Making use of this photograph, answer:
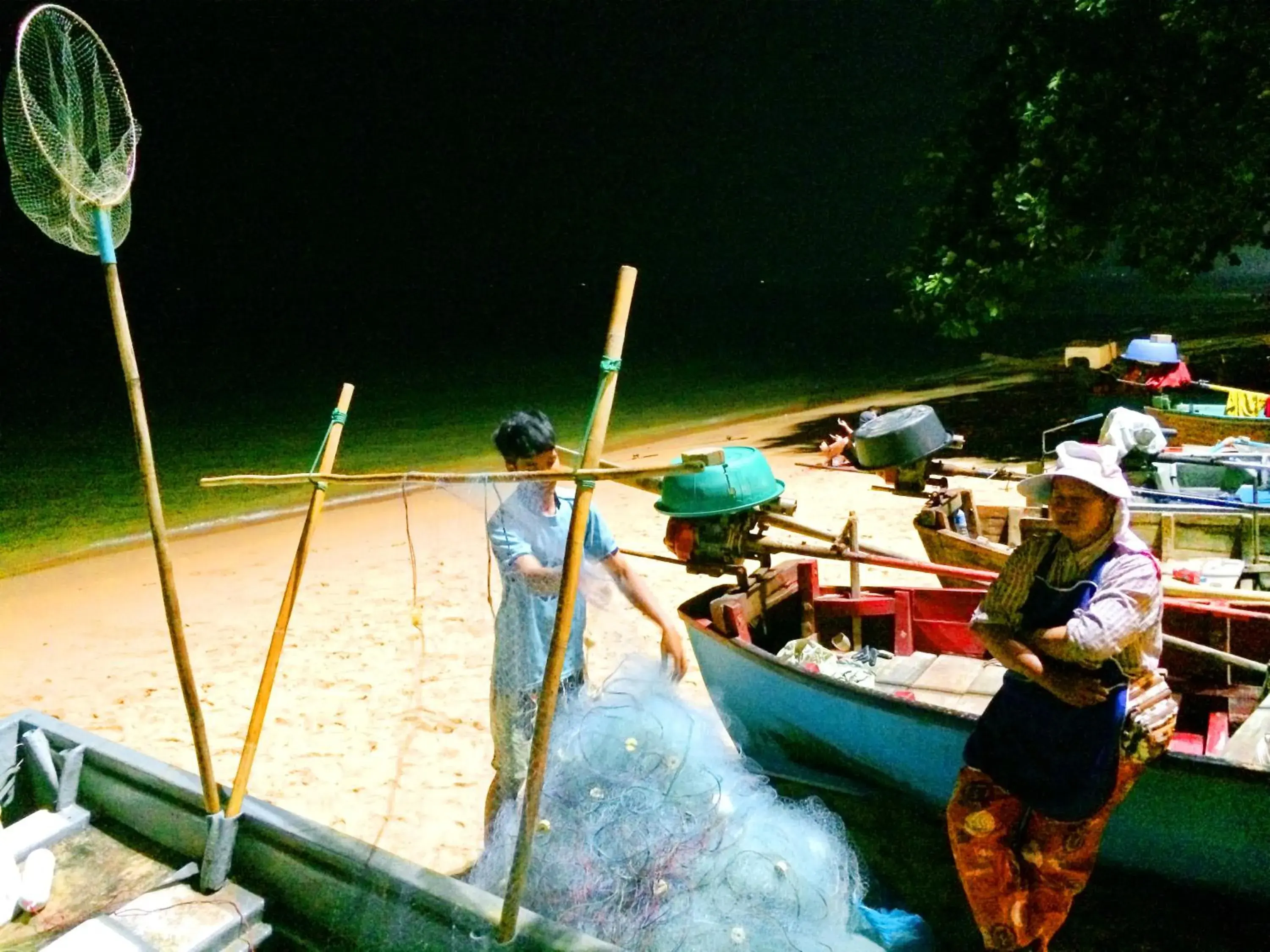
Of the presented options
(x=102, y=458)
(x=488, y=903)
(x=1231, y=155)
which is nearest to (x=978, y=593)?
(x=488, y=903)

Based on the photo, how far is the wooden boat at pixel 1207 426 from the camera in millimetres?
9586

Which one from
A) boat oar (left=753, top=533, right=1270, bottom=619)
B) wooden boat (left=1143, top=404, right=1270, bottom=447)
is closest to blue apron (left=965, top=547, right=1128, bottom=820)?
boat oar (left=753, top=533, right=1270, bottom=619)

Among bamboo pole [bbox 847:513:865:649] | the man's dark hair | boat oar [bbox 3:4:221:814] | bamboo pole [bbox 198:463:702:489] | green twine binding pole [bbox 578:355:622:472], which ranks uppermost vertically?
boat oar [bbox 3:4:221:814]

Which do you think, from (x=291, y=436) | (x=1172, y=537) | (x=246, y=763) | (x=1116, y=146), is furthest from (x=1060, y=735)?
(x=291, y=436)

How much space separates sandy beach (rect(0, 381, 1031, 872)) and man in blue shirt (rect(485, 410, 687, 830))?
0.15 meters

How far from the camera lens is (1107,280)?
12362 centimetres

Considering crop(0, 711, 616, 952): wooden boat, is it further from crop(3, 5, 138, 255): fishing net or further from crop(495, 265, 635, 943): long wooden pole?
crop(3, 5, 138, 255): fishing net

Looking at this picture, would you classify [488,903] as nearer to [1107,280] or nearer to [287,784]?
[287,784]

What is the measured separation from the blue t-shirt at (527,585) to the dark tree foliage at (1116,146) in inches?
411

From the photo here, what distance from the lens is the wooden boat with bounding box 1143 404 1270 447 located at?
959cm

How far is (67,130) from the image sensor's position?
11.2 ft

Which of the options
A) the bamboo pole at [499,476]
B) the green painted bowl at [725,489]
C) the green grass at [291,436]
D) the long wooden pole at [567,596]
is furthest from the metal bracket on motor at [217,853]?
the green grass at [291,436]

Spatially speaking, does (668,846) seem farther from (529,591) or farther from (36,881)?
(36,881)

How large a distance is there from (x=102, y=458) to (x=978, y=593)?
18424 mm
